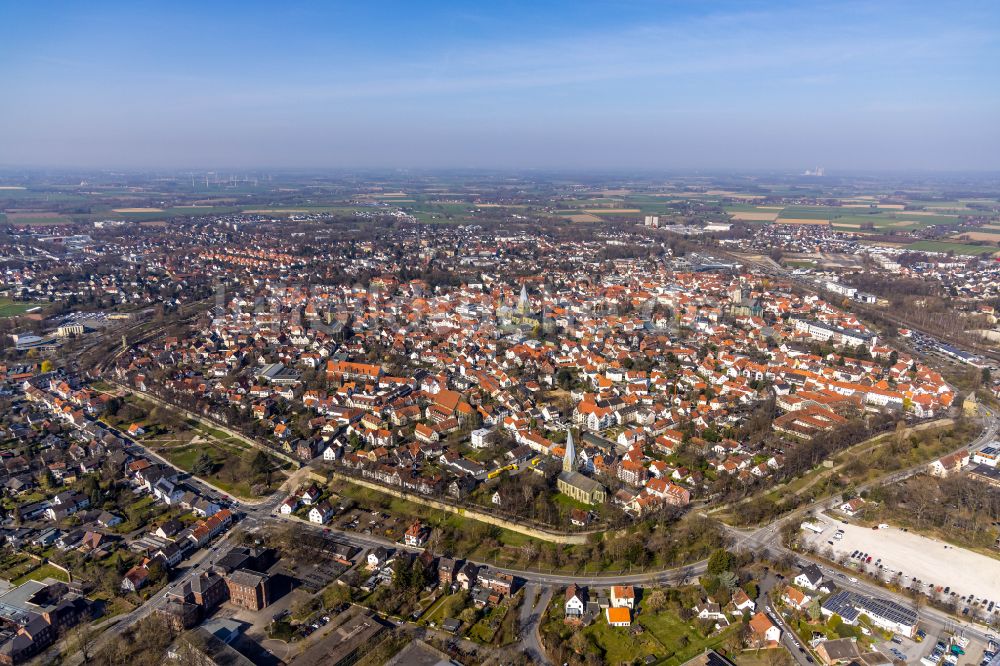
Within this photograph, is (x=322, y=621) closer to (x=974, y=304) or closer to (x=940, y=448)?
(x=940, y=448)

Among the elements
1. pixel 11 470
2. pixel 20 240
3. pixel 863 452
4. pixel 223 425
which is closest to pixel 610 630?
pixel 863 452

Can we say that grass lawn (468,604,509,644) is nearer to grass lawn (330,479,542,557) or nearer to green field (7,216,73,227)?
grass lawn (330,479,542,557)

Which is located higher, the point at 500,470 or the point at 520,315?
the point at 520,315

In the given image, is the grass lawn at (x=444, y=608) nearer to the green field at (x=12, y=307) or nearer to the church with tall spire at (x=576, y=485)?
the church with tall spire at (x=576, y=485)

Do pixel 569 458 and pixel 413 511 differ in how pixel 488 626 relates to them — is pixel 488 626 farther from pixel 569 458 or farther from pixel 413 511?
pixel 569 458

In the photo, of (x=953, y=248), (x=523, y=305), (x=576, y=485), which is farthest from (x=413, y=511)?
(x=953, y=248)

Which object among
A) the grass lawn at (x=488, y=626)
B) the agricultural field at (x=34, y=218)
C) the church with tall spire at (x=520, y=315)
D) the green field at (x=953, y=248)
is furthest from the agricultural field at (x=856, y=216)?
the agricultural field at (x=34, y=218)

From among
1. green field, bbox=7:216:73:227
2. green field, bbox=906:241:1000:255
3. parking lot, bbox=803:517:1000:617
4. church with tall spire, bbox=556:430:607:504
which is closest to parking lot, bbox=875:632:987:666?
parking lot, bbox=803:517:1000:617
